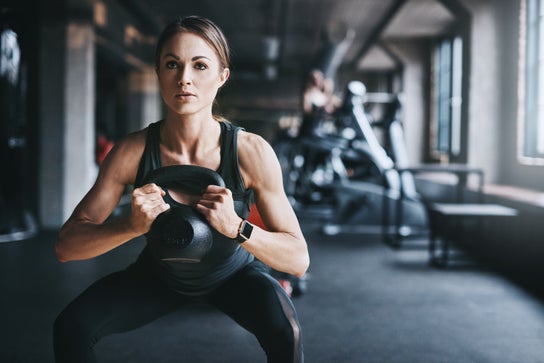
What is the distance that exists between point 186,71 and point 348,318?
1.61 meters

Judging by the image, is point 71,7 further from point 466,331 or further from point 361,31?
point 361,31

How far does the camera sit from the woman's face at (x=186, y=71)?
1.06 meters

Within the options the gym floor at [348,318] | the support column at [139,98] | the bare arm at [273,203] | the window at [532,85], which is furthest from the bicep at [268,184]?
the support column at [139,98]

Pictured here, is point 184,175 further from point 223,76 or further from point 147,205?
point 223,76

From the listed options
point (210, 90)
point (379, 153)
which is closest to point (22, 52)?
point (379, 153)

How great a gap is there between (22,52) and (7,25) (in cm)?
30

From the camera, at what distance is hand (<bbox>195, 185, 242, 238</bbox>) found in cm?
93

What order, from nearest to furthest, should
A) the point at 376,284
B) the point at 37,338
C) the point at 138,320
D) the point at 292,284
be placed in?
the point at 138,320 → the point at 37,338 → the point at 292,284 → the point at 376,284

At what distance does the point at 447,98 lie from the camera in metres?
7.15

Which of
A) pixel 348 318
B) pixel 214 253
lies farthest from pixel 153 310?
pixel 348 318

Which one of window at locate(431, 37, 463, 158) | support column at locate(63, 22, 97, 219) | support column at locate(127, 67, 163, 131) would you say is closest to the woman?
support column at locate(63, 22, 97, 219)

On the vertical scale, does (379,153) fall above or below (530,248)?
above

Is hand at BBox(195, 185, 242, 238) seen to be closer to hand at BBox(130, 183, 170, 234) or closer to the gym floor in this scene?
hand at BBox(130, 183, 170, 234)

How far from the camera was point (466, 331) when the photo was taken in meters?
2.19
